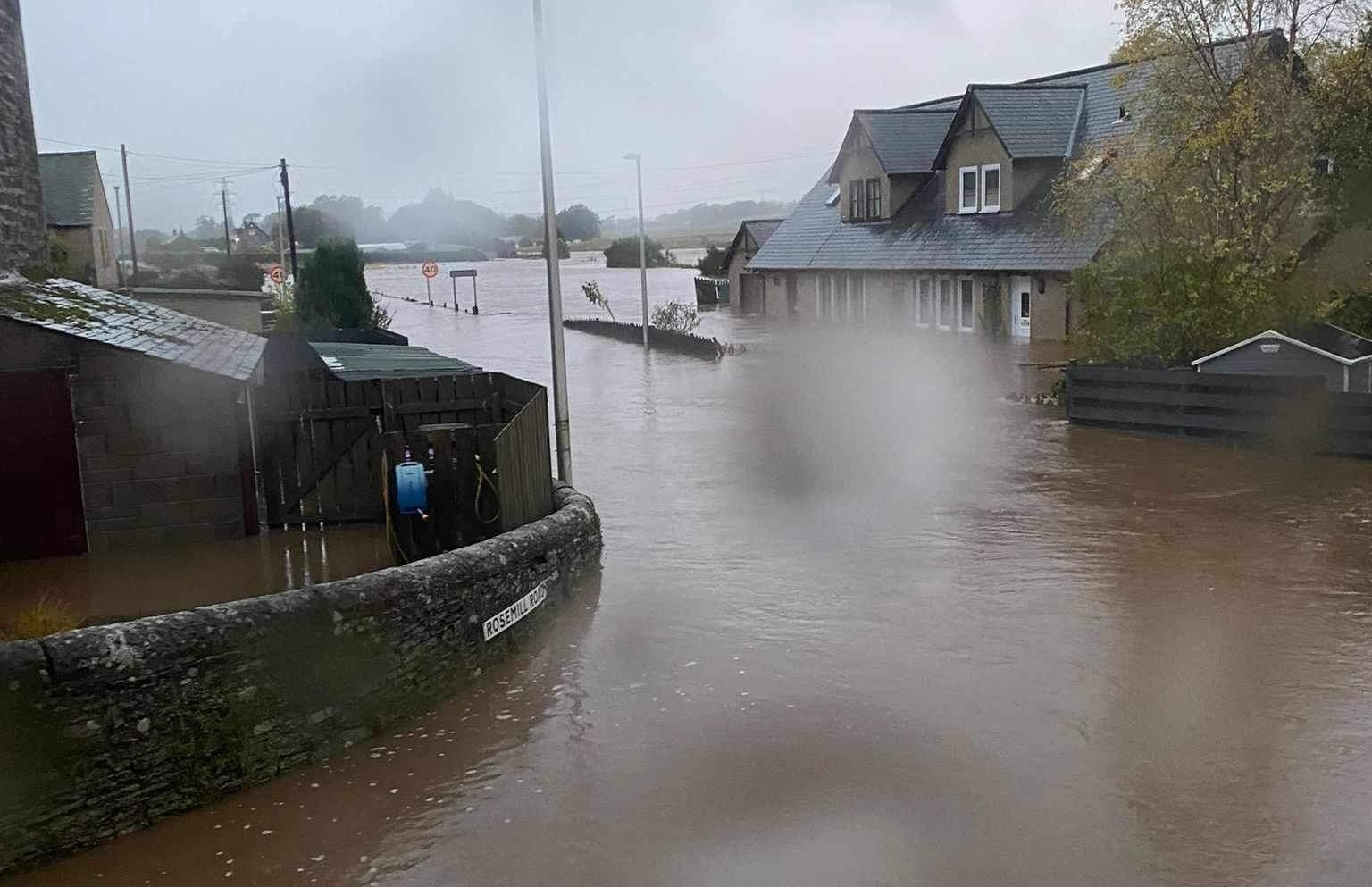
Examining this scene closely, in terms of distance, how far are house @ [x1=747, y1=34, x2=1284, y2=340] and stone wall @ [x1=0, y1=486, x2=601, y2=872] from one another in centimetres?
2458

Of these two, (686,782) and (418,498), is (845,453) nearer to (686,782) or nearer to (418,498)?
(418,498)

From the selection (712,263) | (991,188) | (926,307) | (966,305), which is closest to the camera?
(966,305)

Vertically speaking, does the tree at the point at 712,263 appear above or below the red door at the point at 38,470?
above

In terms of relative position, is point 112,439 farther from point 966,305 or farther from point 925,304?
point 925,304

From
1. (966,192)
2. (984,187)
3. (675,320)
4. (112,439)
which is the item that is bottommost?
(675,320)

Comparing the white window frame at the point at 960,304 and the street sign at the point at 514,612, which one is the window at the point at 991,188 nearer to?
the white window frame at the point at 960,304

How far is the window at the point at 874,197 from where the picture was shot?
43906 millimetres

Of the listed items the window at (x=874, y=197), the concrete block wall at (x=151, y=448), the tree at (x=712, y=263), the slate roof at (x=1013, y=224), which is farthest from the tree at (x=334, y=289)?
the tree at (x=712, y=263)

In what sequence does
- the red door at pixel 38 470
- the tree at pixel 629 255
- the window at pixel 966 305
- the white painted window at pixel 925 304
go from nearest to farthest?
the red door at pixel 38 470 < the window at pixel 966 305 < the white painted window at pixel 925 304 < the tree at pixel 629 255

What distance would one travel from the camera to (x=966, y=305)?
38188 mm

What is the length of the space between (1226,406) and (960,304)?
758 inches

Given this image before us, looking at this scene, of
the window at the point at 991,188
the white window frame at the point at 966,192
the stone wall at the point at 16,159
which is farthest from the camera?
the white window frame at the point at 966,192

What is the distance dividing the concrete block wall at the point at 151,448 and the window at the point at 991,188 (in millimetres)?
29226

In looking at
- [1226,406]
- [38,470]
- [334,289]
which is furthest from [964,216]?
[38,470]
